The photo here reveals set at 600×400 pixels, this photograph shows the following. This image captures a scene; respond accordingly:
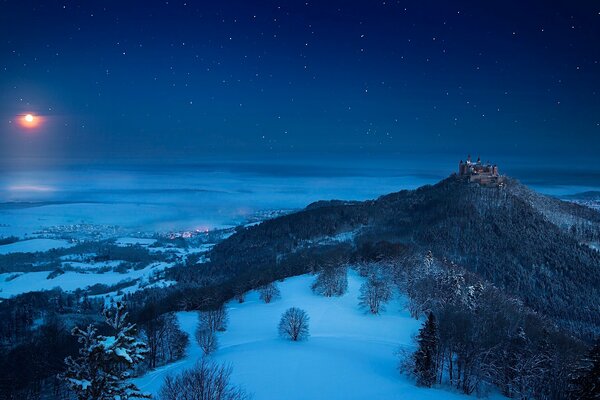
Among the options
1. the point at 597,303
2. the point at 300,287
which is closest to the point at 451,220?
the point at 597,303

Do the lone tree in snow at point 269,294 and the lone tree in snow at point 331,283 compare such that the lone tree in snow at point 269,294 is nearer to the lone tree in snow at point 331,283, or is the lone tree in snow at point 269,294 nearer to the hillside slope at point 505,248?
the lone tree in snow at point 331,283

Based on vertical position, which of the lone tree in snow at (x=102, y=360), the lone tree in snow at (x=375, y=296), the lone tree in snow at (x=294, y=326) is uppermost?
the lone tree in snow at (x=102, y=360)

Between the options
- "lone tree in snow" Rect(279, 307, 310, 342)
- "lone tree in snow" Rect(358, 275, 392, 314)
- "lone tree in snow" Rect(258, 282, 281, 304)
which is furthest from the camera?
"lone tree in snow" Rect(258, 282, 281, 304)

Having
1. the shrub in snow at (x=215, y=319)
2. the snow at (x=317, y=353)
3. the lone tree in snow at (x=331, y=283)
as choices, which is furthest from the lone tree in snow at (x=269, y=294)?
the shrub in snow at (x=215, y=319)

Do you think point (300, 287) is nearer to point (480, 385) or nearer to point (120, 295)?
point (480, 385)

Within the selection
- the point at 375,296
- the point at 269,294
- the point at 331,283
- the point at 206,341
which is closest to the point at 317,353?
the point at 206,341

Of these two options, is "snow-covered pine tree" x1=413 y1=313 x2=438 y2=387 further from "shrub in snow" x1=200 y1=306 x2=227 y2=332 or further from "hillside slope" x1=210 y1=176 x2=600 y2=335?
"hillside slope" x1=210 y1=176 x2=600 y2=335

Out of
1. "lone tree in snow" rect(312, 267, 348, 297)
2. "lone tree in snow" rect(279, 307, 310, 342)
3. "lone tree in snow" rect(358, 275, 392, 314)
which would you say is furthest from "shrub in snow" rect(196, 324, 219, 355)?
"lone tree in snow" rect(312, 267, 348, 297)
